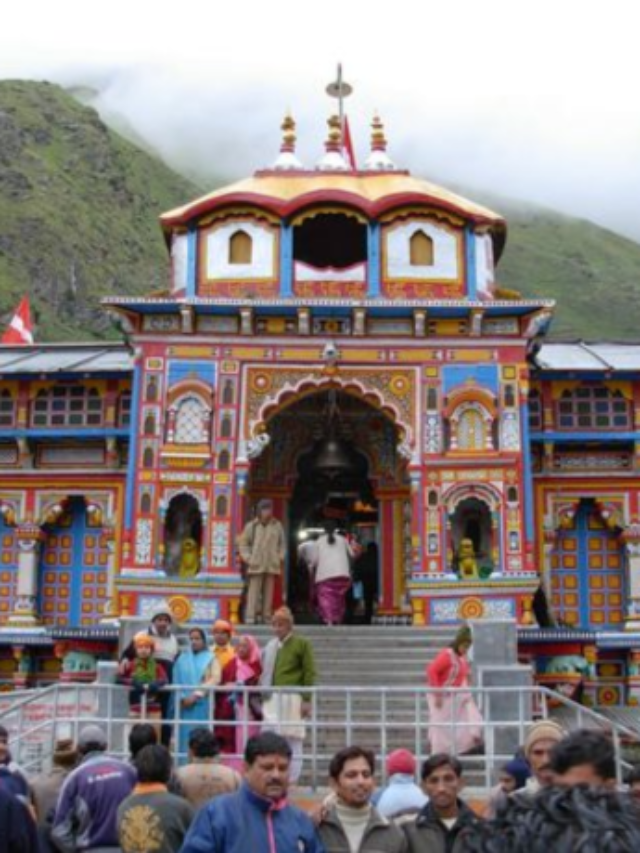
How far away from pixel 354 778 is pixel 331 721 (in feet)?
23.4

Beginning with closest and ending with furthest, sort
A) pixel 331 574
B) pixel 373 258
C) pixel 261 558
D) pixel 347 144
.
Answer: pixel 261 558 < pixel 331 574 < pixel 373 258 < pixel 347 144

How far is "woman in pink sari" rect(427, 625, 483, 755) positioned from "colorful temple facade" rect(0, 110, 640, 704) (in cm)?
533

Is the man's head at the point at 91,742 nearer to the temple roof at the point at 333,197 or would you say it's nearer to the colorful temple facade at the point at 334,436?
the colorful temple facade at the point at 334,436

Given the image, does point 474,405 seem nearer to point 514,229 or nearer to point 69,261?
point 69,261

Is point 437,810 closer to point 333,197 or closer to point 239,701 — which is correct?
point 239,701

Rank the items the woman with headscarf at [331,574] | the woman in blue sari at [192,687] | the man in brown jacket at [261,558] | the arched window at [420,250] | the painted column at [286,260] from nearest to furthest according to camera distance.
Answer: the woman in blue sari at [192,687] → the man in brown jacket at [261,558] → the woman with headscarf at [331,574] → the painted column at [286,260] → the arched window at [420,250]

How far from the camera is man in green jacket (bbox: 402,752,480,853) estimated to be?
556 centimetres

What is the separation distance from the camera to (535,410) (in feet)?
66.1

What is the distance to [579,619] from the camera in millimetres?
19828

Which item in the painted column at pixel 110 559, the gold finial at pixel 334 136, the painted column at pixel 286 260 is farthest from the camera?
the gold finial at pixel 334 136

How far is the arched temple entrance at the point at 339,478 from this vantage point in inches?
767

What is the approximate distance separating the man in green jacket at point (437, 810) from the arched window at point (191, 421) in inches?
489

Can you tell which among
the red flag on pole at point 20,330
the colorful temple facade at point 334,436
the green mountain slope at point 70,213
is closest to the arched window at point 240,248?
the colorful temple facade at point 334,436

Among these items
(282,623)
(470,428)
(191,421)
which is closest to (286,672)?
(282,623)
